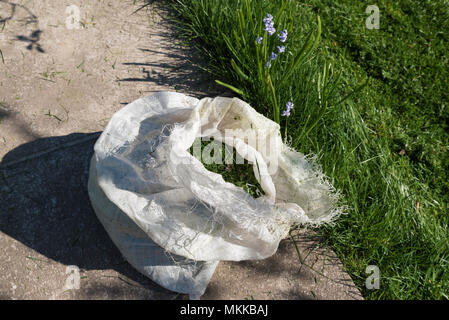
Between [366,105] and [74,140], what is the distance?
1860 mm

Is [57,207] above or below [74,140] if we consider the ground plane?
below

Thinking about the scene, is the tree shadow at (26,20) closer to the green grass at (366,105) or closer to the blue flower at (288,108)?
the green grass at (366,105)

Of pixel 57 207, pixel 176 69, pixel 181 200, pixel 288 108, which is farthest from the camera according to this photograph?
pixel 176 69

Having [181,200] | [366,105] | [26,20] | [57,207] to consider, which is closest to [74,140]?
[57,207]

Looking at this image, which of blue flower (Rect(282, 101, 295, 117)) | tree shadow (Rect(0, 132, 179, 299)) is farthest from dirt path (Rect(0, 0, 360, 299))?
blue flower (Rect(282, 101, 295, 117))

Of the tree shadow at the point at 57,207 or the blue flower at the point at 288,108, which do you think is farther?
the blue flower at the point at 288,108

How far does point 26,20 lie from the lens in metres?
2.72

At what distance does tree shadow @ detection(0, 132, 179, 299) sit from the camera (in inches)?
76.1

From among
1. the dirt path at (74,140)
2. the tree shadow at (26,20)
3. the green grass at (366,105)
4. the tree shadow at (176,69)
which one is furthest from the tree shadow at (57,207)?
the green grass at (366,105)

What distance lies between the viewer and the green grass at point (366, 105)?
2094 millimetres

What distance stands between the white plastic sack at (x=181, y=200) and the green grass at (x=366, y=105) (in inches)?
9.8

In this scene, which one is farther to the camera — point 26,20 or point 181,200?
point 26,20

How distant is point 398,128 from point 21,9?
264cm

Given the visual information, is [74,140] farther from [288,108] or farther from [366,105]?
[366,105]
